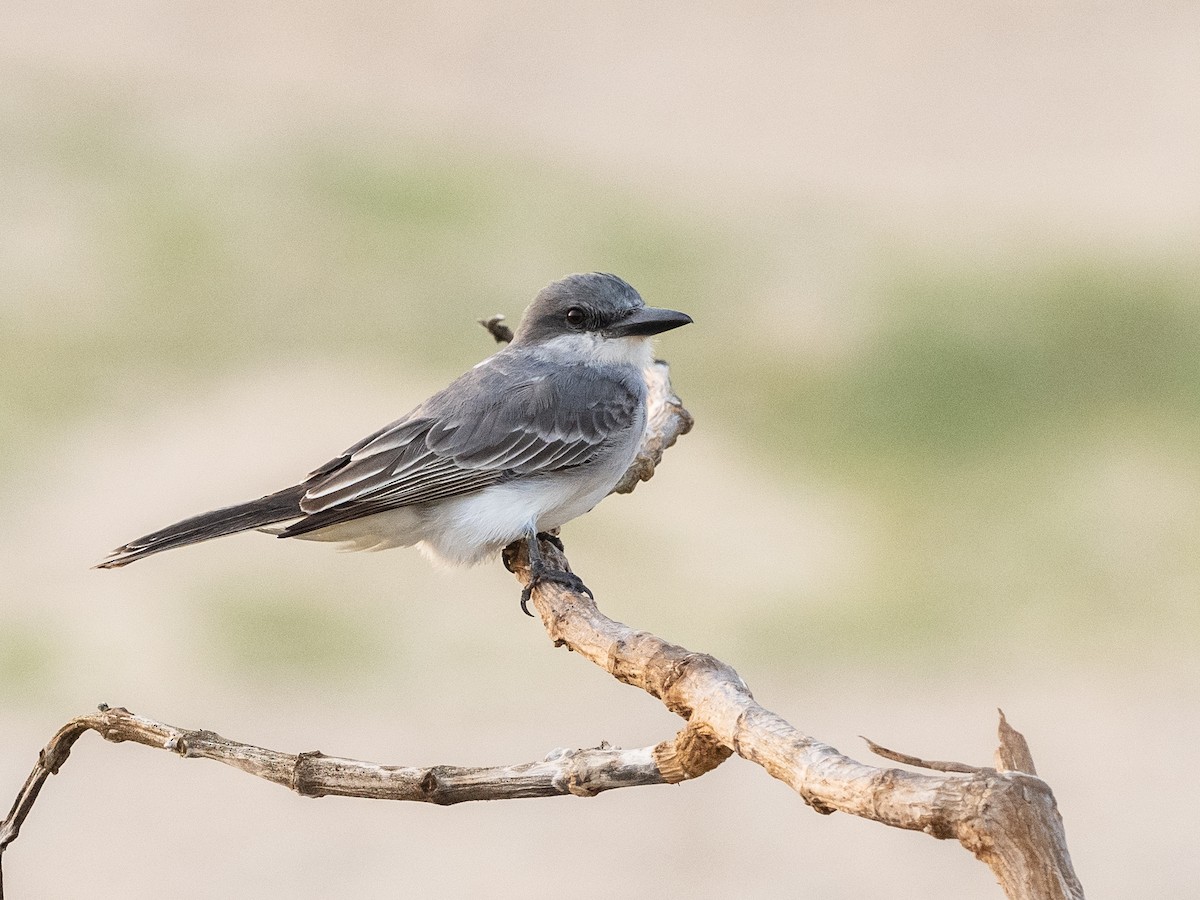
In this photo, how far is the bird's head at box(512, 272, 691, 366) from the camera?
3.78 meters

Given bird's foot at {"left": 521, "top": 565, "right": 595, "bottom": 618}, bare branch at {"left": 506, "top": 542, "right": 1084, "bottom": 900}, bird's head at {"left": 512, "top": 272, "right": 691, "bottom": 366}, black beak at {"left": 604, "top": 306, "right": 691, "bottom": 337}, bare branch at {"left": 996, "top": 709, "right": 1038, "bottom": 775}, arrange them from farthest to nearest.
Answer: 1. bird's head at {"left": 512, "top": 272, "right": 691, "bottom": 366}
2. black beak at {"left": 604, "top": 306, "right": 691, "bottom": 337}
3. bird's foot at {"left": 521, "top": 565, "right": 595, "bottom": 618}
4. bare branch at {"left": 996, "top": 709, "right": 1038, "bottom": 775}
5. bare branch at {"left": 506, "top": 542, "right": 1084, "bottom": 900}

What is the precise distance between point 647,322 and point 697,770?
1.83 meters

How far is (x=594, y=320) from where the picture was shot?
12.5ft

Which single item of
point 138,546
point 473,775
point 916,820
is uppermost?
point 138,546

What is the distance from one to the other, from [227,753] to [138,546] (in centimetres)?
90

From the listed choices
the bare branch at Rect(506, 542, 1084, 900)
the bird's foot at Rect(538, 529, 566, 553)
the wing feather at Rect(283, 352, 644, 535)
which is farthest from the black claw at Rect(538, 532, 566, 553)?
the bare branch at Rect(506, 542, 1084, 900)

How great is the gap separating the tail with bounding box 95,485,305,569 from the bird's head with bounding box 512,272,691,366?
96 centimetres

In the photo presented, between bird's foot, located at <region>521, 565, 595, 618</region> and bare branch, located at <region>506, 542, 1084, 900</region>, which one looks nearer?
bare branch, located at <region>506, 542, 1084, 900</region>

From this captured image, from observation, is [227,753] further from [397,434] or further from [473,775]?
[397,434]

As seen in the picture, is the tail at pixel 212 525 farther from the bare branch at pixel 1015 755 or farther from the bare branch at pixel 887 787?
the bare branch at pixel 1015 755

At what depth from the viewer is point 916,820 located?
1.61 metres

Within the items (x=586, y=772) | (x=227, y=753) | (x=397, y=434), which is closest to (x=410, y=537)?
(x=397, y=434)

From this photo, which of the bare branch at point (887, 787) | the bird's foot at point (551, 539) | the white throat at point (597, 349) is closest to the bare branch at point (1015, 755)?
the bare branch at point (887, 787)

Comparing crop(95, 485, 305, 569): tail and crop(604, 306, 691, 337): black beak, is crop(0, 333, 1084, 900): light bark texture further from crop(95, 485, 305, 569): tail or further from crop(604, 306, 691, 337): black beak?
crop(604, 306, 691, 337): black beak
